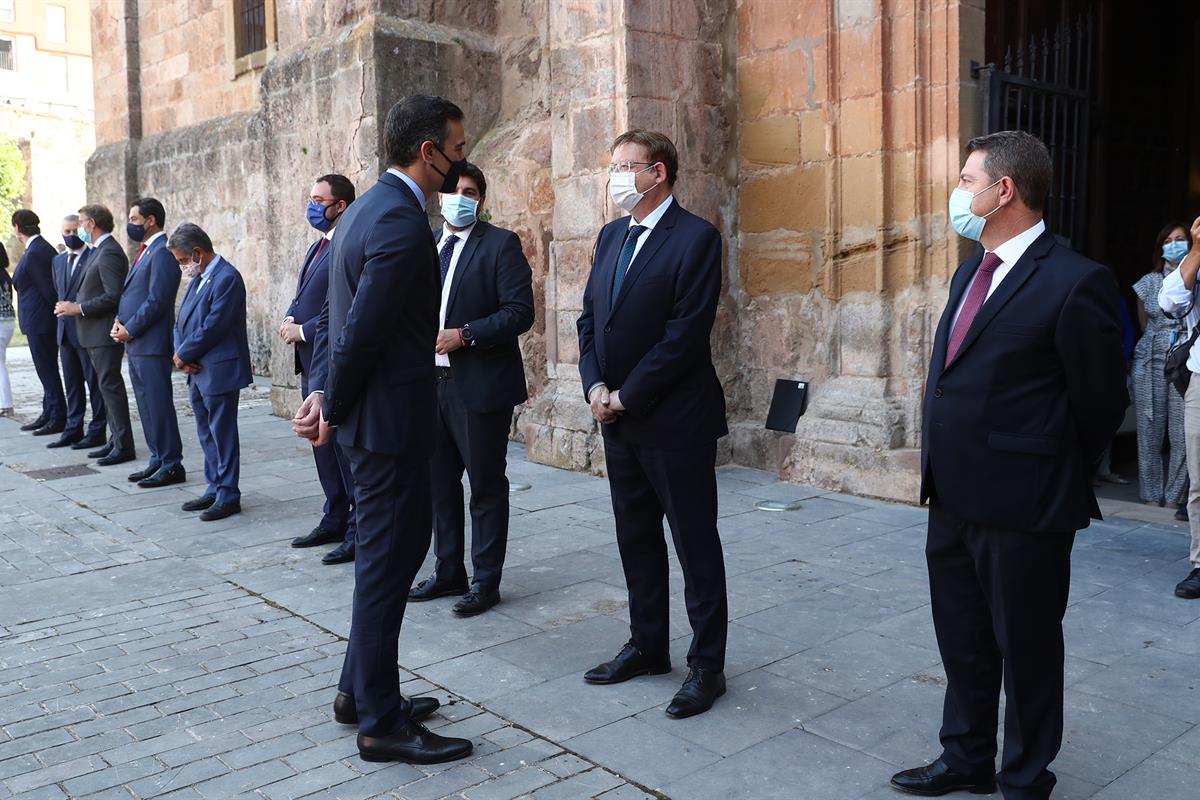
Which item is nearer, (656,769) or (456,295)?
(656,769)

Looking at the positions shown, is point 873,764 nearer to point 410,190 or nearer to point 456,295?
point 410,190

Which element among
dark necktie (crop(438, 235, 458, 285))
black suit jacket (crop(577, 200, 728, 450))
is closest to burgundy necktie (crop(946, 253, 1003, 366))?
black suit jacket (crop(577, 200, 728, 450))

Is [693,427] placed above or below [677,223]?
below

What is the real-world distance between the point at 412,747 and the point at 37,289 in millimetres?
8715

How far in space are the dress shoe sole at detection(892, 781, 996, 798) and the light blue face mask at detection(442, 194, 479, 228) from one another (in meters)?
3.07

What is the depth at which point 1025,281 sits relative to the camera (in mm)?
2869

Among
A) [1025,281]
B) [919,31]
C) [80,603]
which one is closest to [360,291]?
[1025,281]

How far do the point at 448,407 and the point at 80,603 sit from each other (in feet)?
6.32

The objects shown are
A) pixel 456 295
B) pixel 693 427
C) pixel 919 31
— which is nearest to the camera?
pixel 693 427

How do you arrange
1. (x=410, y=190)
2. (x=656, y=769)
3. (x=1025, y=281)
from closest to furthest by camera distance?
(x=1025, y=281)
(x=656, y=769)
(x=410, y=190)

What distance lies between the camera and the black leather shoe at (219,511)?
679cm

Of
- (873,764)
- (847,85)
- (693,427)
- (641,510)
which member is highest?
(847,85)

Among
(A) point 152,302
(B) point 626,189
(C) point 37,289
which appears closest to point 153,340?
(A) point 152,302

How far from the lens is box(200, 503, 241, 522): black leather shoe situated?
6789 mm
